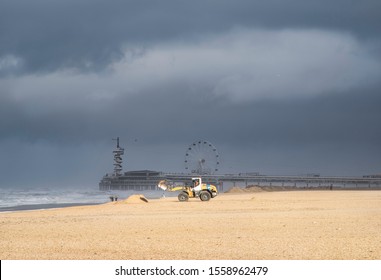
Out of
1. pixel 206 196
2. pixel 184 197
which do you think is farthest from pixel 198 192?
pixel 184 197

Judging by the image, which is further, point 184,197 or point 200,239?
point 184,197

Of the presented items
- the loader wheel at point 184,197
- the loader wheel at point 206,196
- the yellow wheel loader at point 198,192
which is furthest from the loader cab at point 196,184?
the loader wheel at point 184,197

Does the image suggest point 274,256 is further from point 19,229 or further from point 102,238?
point 19,229

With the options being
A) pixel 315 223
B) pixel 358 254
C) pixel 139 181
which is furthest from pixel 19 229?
pixel 139 181

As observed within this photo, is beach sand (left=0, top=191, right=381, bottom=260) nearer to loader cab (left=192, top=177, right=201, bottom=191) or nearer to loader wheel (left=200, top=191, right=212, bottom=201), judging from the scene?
loader wheel (left=200, top=191, right=212, bottom=201)

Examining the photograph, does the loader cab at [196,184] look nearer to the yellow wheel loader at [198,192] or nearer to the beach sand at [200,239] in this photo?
the yellow wheel loader at [198,192]

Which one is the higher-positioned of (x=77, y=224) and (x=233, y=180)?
(x=233, y=180)

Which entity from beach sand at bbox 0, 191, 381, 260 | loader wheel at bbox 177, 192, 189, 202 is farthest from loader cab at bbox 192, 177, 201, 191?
beach sand at bbox 0, 191, 381, 260

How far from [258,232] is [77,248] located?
670 centimetres

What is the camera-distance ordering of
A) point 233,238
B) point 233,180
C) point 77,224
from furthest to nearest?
1. point 233,180
2. point 77,224
3. point 233,238

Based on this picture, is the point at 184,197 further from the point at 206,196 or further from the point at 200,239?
the point at 200,239

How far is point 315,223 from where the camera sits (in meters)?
24.8

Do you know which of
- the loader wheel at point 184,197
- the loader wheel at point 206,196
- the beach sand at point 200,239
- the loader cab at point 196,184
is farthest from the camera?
the loader wheel at point 184,197

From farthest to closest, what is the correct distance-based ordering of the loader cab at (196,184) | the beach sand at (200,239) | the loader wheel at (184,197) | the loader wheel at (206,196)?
the loader wheel at (184,197), the loader cab at (196,184), the loader wheel at (206,196), the beach sand at (200,239)
